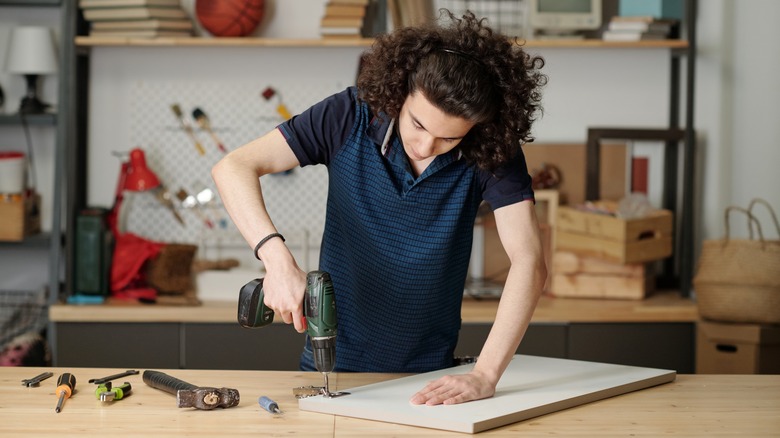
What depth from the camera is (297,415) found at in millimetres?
1860

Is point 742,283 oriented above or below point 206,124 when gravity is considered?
below

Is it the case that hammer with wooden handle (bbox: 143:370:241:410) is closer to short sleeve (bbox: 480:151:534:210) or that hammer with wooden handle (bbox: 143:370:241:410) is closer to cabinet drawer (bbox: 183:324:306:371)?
short sleeve (bbox: 480:151:534:210)

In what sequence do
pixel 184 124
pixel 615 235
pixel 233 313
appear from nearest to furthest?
pixel 233 313 → pixel 615 235 → pixel 184 124

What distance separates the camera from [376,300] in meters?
2.22

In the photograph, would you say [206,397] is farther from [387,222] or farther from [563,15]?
[563,15]

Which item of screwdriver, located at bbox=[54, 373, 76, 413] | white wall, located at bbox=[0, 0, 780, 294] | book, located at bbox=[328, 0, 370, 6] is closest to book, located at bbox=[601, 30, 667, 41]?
white wall, located at bbox=[0, 0, 780, 294]

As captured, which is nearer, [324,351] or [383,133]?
[324,351]

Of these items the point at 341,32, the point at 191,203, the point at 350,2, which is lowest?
the point at 191,203

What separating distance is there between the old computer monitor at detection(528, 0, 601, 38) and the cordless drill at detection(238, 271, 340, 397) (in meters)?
2.25

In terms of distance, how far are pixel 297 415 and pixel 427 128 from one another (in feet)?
2.02

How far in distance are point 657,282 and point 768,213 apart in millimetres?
529

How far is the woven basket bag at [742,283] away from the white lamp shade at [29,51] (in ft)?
8.79

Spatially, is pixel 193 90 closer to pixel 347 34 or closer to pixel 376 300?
pixel 347 34

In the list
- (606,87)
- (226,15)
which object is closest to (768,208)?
(606,87)
